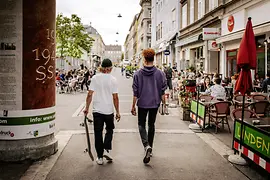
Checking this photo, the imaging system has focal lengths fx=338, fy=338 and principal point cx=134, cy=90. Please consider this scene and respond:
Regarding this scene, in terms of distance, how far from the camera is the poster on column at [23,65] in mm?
Result: 5844

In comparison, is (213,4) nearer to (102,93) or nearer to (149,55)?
(149,55)

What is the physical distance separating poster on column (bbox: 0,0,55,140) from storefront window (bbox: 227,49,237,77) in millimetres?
14523

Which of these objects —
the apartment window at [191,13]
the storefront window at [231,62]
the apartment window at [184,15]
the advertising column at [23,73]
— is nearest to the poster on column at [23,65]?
the advertising column at [23,73]

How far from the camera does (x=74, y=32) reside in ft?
122

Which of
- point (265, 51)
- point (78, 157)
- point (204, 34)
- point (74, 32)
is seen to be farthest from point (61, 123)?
point (74, 32)

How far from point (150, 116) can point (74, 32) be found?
32.6 m

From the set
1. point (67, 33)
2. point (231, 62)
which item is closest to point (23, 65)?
point (231, 62)

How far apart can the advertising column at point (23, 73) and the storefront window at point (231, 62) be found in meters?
14.5

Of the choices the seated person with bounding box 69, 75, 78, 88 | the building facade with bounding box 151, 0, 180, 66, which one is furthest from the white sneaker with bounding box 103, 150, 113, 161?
the building facade with bounding box 151, 0, 180, 66

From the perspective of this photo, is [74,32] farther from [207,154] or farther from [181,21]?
[207,154]

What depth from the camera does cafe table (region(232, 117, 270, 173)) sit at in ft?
16.5

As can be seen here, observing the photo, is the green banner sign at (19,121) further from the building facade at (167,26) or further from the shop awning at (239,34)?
the building facade at (167,26)

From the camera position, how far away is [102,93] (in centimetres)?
581

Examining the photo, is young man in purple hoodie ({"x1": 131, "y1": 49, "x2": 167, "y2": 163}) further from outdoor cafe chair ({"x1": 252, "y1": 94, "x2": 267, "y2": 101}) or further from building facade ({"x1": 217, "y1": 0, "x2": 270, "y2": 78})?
building facade ({"x1": 217, "y1": 0, "x2": 270, "y2": 78})
